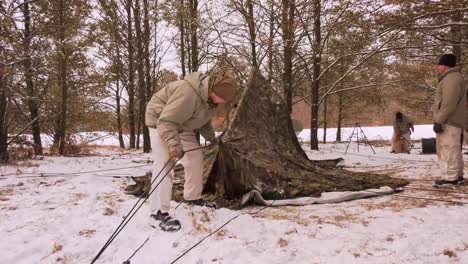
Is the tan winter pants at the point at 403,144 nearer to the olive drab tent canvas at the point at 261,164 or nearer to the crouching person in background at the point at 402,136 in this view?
the crouching person in background at the point at 402,136

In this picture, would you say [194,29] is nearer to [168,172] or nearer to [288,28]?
[288,28]

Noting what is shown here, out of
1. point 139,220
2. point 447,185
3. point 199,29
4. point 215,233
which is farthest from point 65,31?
point 447,185

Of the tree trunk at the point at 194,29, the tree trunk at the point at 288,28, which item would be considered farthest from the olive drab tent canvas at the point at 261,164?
the tree trunk at the point at 194,29

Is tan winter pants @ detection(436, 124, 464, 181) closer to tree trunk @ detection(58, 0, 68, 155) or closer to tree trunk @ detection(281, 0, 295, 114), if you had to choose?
tree trunk @ detection(281, 0, 295, 114)

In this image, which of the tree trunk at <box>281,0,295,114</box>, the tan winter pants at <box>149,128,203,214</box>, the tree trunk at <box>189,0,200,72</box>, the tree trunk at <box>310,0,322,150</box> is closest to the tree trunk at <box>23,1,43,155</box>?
the tree trunk at <box>189,0,200,72</box>

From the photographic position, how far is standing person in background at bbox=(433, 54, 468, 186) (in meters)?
5.20

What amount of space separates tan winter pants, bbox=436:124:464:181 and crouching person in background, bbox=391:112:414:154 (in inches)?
263

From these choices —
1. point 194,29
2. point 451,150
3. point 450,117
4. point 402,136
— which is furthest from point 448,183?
point 194,29

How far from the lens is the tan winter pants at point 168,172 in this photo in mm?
3842

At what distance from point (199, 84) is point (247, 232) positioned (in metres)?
1.51

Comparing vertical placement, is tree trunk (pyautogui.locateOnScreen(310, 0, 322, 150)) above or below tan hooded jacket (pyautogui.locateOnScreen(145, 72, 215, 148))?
above

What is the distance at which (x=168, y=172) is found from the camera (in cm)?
381

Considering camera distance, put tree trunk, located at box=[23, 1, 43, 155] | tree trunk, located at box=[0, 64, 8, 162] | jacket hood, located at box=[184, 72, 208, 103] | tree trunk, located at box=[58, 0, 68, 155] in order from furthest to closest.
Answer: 1. tree trunk, located at box=[58, 0, 68, 155]
2. tree trunk, located at box=[23, 1, 43, 155]
3. tree trunk, located at box=[0, 64, 8, 162]
4. jacket hood, located at box=[184, 72, 208, 103]

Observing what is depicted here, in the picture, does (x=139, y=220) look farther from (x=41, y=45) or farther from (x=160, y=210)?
(x=41, y=45)
